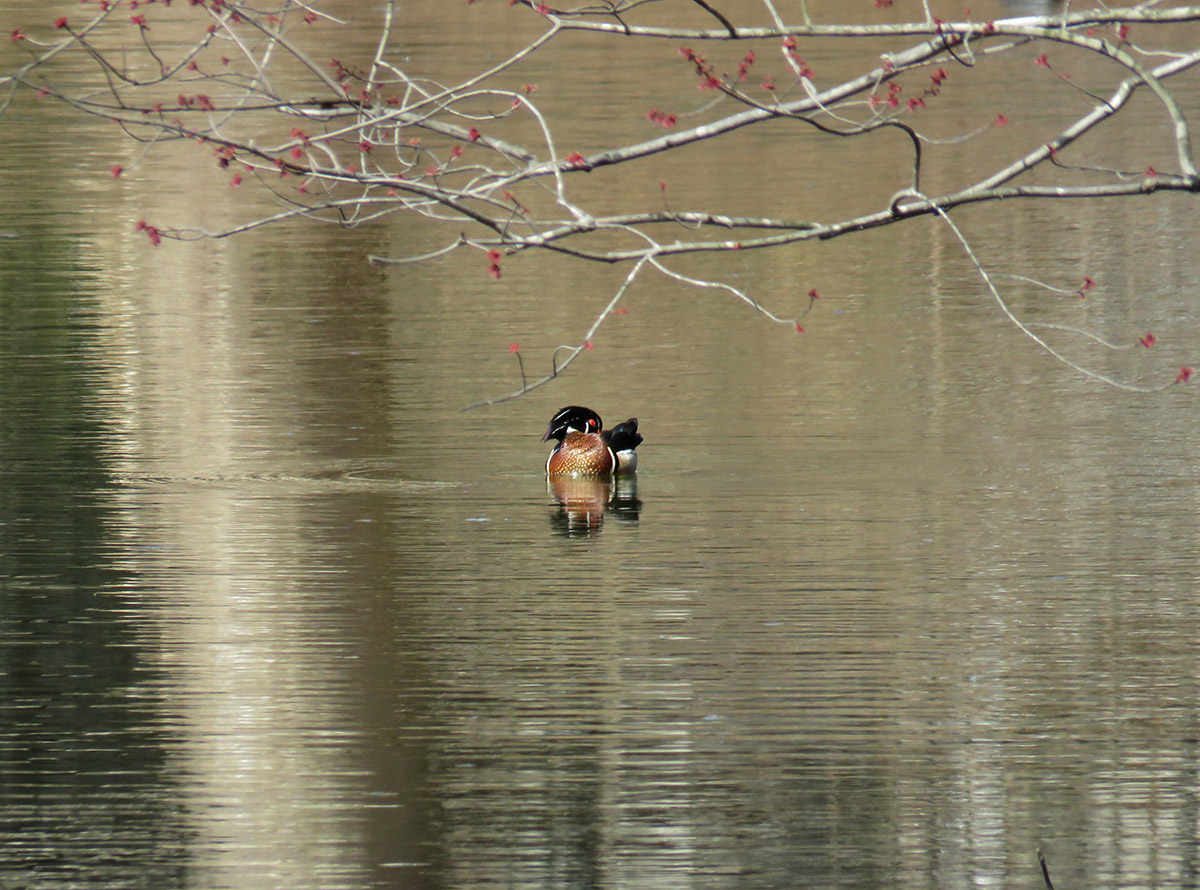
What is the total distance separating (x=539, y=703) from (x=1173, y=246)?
44.6 ft

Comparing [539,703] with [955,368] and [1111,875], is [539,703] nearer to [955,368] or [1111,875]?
[1111,875]

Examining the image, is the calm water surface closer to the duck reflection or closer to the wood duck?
the duck reflection

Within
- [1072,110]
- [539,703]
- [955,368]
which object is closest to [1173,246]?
[955,368]

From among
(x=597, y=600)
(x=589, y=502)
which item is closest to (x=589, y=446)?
(x=589, y=502)

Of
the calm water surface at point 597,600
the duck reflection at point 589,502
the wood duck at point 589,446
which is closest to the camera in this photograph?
the calm water surface at point 597,600

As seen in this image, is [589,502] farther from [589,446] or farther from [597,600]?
[597,600]

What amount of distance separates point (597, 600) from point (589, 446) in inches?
106

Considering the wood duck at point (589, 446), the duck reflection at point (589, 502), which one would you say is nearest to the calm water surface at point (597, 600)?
the duck reflection at point (589, 502)

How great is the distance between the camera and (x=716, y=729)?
8.24 meters

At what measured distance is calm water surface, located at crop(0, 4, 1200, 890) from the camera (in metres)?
7.28

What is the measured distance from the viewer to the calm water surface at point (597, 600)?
7277 mm

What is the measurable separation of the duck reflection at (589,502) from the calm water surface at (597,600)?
0.04 m

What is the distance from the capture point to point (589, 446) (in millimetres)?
12805

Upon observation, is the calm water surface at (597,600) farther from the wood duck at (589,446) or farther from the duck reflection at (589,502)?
the wood duck at (589,446)
